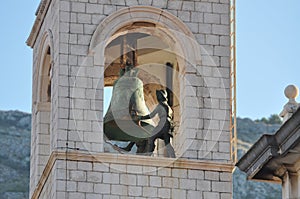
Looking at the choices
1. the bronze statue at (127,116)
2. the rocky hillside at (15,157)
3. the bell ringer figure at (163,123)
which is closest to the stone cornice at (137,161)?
the bell ringer figure at (163,123)

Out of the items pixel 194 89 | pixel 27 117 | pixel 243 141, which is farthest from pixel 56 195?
pixel 243 141

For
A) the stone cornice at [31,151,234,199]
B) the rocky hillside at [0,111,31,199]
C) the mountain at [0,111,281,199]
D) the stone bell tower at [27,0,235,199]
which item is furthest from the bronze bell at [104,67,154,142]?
the rocky hillside at [0,111,31,199]

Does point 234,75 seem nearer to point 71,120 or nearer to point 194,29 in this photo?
point 194,29

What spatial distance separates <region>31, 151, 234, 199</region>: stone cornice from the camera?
27.1m

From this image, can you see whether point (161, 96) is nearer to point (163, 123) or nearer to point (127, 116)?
point (163, 123)

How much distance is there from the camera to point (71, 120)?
2733 centimetres

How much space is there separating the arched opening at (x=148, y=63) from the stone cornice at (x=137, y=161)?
1.13 metres

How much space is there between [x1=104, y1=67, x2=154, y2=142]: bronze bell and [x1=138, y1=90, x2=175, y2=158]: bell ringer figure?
13 centimetres

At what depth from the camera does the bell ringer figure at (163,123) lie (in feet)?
92.6

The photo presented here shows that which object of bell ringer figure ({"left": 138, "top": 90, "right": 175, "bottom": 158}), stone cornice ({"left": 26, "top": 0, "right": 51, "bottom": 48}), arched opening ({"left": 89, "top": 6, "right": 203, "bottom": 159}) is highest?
stone cornice ({"left": 26, "top": 0, "right": 51, "bottom": 48})

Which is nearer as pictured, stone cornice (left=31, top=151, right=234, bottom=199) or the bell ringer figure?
stone cornice (left=31, top=151, right=234, bottom=199)

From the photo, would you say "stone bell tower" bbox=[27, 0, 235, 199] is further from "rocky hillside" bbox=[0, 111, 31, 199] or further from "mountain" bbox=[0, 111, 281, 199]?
"rocky hillside" bbox=[0, 111, 31, 199]

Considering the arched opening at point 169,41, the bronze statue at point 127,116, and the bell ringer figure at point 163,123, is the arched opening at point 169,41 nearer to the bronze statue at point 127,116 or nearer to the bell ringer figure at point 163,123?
the bell ringer figure at point 163,123

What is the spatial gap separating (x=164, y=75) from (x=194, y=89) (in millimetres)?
1805
